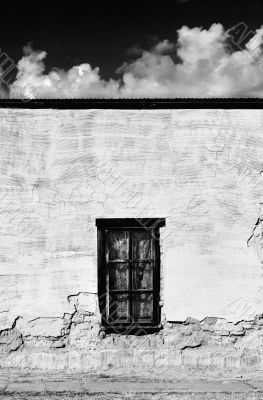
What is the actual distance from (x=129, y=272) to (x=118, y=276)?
0.50 ft

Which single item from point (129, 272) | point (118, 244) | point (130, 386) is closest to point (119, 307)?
point (129, 272)

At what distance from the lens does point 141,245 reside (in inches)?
261

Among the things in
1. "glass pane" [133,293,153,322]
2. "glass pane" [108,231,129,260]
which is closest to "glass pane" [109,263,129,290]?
"glass pane" [108,231,129,260]

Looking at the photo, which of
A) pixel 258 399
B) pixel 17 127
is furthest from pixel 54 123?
pixel 258 399

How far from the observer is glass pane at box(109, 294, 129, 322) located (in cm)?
654

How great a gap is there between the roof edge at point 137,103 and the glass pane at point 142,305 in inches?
96.6

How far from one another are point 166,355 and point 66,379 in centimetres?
129

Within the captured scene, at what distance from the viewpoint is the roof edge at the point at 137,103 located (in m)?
6.58

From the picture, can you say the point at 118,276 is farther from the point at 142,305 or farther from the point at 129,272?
the point at 142,305

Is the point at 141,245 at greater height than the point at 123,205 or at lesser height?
lesser

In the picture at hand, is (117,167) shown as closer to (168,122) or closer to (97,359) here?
(168,122)

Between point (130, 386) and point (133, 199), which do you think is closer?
point (130, 386)

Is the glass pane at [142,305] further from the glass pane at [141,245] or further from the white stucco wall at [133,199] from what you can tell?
the glass pane at [141,245]

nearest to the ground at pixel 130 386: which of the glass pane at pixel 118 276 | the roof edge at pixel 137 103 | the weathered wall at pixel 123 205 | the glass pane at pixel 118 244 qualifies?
the weathered wall at pixel 123 205
